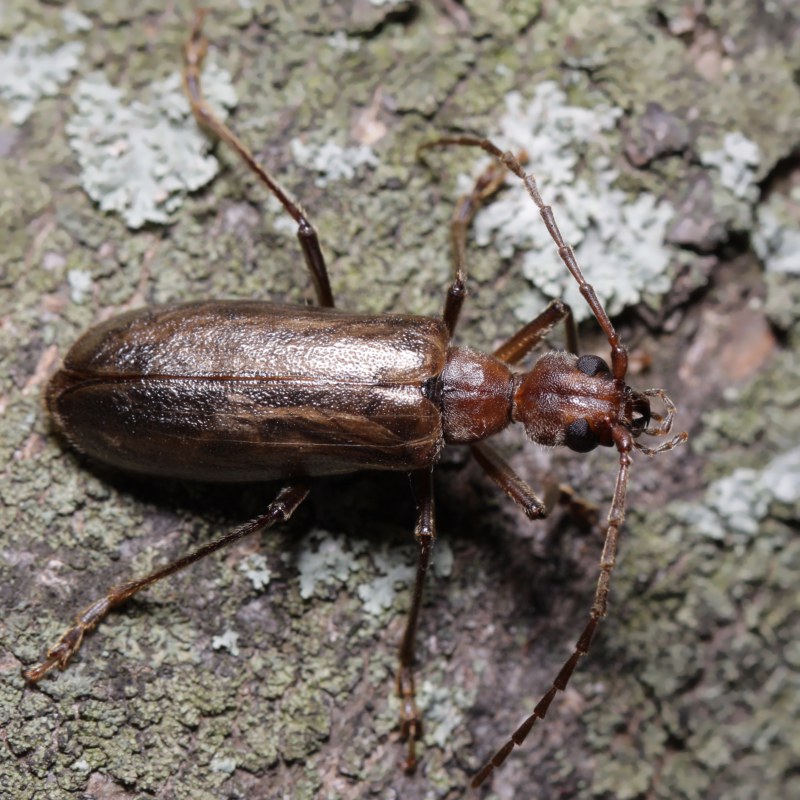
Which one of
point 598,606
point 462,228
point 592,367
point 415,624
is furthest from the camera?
point 462,228

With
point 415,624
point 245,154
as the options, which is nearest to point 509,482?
point 415,624

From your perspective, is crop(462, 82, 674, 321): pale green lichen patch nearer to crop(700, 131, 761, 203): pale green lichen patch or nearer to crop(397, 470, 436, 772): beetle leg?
crop(700, 131, 761, 203): pale green lichen patch

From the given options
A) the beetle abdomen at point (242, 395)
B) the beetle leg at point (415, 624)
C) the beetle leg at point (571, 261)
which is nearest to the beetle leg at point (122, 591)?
the beetle abdomen at point (242, 395)

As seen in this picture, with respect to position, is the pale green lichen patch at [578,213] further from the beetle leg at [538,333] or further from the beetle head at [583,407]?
the beetle head at [583,407]

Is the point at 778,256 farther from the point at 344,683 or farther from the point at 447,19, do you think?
the point at 344,683

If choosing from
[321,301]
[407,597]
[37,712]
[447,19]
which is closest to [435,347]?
[321,301]

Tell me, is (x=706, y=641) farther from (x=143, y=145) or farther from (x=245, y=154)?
(x=143, y=145)
